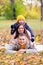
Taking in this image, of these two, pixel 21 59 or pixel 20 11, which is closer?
pixel 21 59

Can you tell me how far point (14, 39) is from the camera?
7676 mm

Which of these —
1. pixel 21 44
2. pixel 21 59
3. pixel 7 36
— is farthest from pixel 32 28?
pixel 21 59

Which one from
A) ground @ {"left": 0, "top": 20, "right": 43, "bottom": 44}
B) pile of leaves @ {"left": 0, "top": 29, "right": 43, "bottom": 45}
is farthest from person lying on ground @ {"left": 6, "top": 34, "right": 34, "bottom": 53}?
ground @ {"left": 0, "top": 20, "right": 43, "bottom": 44}

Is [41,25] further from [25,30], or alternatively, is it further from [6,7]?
[25,30]

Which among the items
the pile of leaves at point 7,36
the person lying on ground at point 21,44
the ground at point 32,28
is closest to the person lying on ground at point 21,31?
the person lying on ground at point 21,44

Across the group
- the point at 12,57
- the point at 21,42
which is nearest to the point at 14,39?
the point at 21,42

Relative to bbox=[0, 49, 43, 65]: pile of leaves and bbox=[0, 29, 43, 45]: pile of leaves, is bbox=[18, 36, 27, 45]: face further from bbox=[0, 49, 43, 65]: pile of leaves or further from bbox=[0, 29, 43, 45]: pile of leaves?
bbox=[0, 29, 43, 45]: pile of leaves

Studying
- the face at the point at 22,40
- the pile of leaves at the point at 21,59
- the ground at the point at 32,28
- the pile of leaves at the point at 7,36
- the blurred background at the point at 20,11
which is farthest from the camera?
the blurred background at the point at 20,11

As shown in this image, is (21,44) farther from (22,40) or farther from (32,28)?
(32,28)

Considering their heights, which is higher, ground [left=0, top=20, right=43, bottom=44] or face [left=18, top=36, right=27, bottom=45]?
face [left=18, top=36, right=27, bottom=45]

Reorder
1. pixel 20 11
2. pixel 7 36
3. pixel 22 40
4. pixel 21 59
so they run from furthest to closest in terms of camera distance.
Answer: pixel 20 11 → pixel 7 36 → pixel 22 40 → pixel 21 59

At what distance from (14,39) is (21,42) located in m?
0.38

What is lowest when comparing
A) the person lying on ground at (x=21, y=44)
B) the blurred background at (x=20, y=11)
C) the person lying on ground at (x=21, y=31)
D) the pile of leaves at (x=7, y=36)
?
the pile of leaves at (x=7, y=36)

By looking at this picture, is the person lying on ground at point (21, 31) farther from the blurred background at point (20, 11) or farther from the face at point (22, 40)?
the blurred background at point (20, 11)
